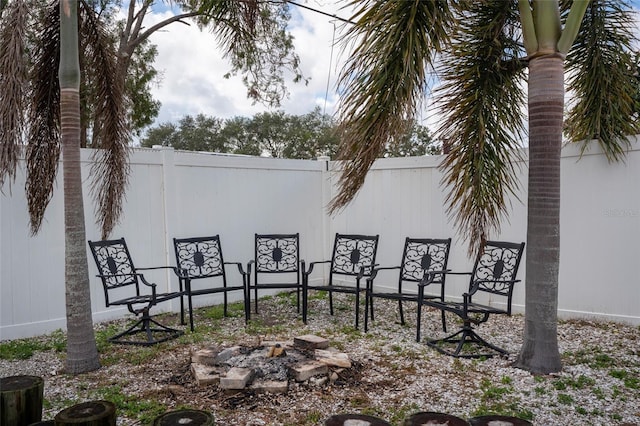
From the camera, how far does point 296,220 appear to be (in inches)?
261

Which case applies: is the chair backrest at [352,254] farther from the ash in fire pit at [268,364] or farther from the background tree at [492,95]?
the ash in fire pit at [268,364]

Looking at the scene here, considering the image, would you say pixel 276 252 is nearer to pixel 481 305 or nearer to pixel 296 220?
pixel 296 220

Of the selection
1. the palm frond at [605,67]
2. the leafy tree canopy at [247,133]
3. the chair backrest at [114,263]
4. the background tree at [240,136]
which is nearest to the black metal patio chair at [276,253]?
the chair backrest at [114,263]

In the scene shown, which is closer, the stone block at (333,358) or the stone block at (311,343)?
the stone block at (333,358)

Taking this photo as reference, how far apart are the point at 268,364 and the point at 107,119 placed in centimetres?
254

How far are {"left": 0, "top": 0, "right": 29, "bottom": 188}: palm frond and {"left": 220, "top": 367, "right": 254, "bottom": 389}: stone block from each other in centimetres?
204

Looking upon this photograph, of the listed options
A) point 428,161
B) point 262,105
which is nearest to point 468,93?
point 428,161

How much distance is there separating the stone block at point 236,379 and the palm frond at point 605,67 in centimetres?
344

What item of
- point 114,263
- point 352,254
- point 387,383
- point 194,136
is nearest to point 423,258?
point 352,254

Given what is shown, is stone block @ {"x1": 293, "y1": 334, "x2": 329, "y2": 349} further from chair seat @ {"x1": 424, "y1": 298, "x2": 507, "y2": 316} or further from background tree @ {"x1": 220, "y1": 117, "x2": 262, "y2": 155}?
background tree @ {"x1": 220, "y1": 117, "x2": 262, "y2": 155}

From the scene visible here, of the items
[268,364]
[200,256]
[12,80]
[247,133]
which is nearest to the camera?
[12,80]

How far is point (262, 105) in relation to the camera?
928cm

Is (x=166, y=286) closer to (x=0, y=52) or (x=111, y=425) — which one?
(x=0, y=52)

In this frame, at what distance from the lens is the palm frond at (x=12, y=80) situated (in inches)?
129
